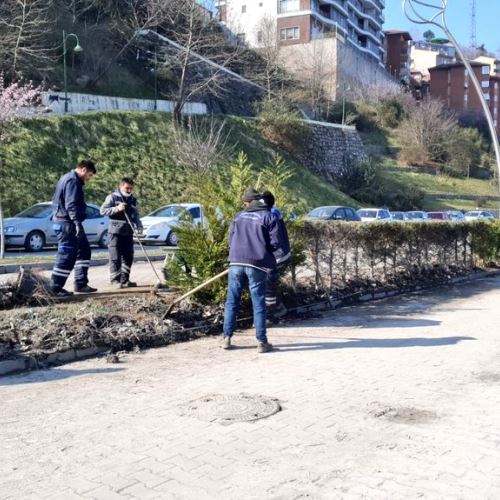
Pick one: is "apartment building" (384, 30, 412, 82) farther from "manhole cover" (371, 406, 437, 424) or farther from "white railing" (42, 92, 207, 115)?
"manhole cover" (371, 406, 437, 424)

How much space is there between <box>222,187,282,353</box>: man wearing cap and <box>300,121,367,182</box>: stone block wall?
3684cm

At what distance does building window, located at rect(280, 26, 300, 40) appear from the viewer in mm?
72938

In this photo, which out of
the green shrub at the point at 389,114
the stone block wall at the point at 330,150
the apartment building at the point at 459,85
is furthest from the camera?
the apartment building at the point at 459,85

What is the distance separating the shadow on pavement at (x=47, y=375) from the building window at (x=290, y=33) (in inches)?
2802

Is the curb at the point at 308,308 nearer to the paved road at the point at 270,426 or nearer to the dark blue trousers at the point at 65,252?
the paved road at the point at 270,426

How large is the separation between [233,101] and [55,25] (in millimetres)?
14544

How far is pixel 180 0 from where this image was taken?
36531 mm

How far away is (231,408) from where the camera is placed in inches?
208

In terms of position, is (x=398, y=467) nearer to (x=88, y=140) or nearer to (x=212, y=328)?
(x=212, y=328)

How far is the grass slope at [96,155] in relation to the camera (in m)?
25.3

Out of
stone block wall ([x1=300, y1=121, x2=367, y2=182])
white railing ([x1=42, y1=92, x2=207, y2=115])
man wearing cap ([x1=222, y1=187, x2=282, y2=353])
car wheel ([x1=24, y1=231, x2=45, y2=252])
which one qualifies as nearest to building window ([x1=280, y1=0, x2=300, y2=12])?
stone block wall ([x1=300, y1=121, x2=367, y2=182])

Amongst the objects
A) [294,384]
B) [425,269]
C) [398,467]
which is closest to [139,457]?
[398,467]

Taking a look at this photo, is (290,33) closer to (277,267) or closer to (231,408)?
(277,267)

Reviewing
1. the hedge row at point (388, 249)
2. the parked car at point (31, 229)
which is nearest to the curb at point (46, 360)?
the hedge row at point (388, 249)
